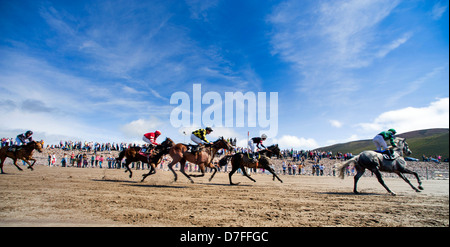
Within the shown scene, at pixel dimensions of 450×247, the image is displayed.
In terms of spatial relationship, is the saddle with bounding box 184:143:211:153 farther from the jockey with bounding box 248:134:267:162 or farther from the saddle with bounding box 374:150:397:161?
the saddle with bounding box 374:150:397:161

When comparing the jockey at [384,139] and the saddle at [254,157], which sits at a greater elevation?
the jockey at [384,139]

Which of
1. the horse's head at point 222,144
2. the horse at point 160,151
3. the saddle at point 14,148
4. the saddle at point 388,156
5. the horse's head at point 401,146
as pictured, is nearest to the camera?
the saddle at point 388,156

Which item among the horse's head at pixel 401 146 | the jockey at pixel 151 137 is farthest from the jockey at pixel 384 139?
the jockey at pixel 151 137

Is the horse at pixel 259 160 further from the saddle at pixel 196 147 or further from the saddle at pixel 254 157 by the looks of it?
the saddle at pixel 196 147

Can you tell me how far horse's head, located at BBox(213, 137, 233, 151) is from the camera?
1102cm

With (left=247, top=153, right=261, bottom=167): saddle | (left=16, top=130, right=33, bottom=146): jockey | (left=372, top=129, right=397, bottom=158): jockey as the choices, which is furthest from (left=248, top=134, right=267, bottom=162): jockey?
(left=16, top=130, right=33, bottom=146): jockey

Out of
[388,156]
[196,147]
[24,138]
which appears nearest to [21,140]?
[24,138]

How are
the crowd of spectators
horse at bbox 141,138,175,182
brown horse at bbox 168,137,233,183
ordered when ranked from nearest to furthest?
brown horse at bbox 168,137,233,183 < horse at bbox 141,138,175,182 < the crowd of spectators

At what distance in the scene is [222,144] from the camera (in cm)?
1116

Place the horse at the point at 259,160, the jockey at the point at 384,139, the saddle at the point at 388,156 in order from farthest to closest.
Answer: the horse at the point at 259,160 < the jockey at the point at 384,139 < the saddle at the point at 388,156

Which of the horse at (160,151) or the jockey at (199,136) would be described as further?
the horse at (160,151)

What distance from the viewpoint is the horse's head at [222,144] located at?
36.2 ft

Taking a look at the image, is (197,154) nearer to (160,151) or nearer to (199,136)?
(199,136)
